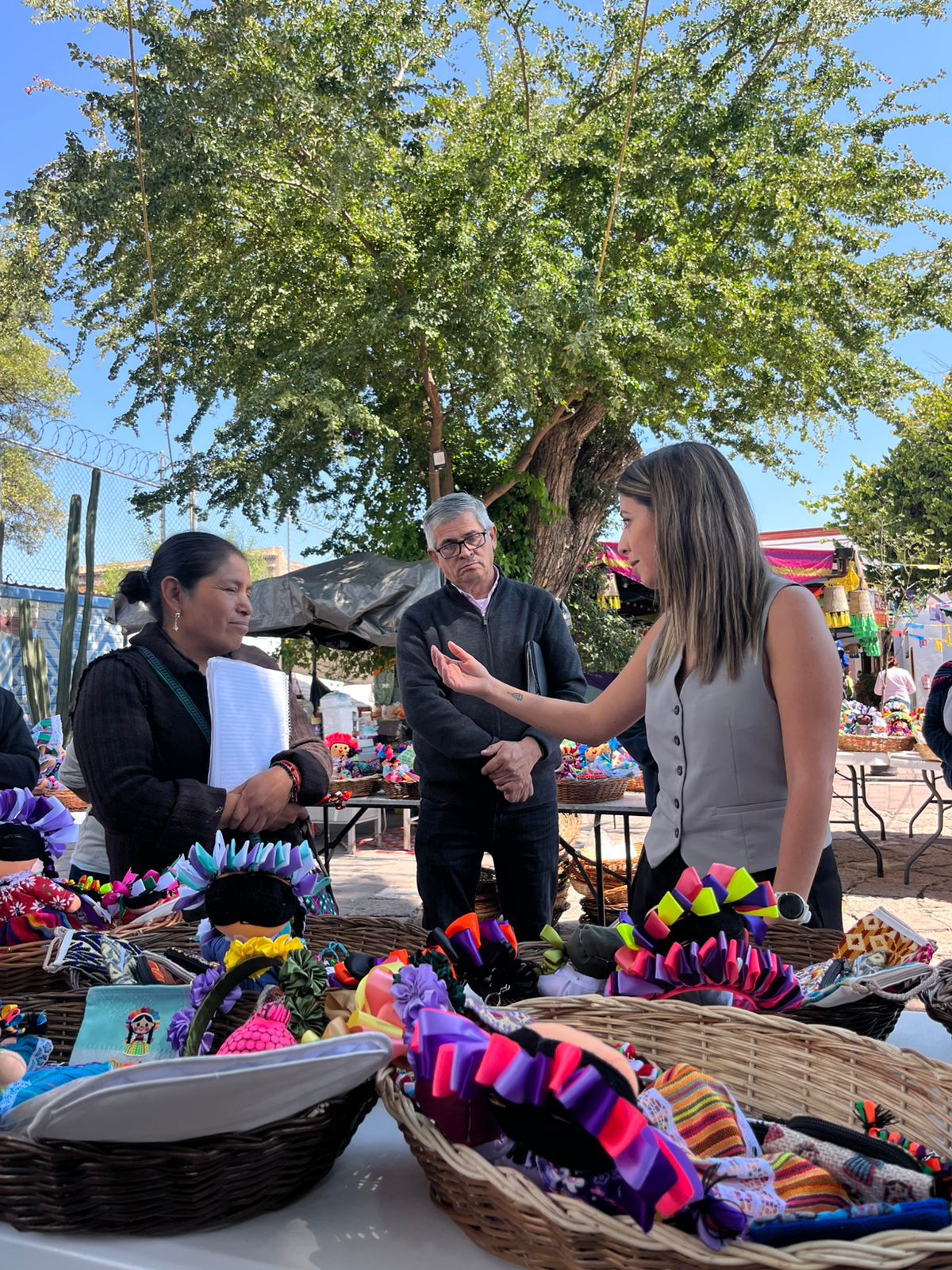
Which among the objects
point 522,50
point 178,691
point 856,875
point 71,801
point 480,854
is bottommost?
point 856,875

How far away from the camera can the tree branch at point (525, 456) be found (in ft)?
36.1

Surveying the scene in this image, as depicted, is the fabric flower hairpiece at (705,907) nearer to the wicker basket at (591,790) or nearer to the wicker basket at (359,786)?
the wicker basket at (591,790)

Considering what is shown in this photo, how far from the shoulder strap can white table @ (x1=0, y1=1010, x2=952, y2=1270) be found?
1297mm

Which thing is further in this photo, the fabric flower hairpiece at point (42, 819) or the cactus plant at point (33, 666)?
the cactus plant at point (33, 666)

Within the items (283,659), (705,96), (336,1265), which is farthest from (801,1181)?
(705,96)

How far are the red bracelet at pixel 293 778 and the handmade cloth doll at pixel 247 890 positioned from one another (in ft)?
2.23

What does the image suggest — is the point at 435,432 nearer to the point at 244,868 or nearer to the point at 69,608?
the point at 69,608

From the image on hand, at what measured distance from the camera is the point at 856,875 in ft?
20.8

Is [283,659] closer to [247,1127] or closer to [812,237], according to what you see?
[812,237]

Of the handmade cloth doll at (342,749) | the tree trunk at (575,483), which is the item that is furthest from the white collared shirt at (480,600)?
the tree trunk at (575,483)

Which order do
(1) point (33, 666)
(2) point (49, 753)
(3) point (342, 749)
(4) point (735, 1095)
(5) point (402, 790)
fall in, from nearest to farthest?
1. (4) point (735, 1095)
2. (5) point (402, 790)
3. (3) point (342, 749)
4. (2) point (49, 753)
5. (1) point (33, 666)

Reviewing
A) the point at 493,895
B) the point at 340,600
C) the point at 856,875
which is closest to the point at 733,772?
the point at 493,895

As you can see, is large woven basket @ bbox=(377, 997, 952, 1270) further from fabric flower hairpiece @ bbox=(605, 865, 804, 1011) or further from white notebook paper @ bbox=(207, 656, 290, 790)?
white notebook paper @ bbox=(207, 656, 290, 790)

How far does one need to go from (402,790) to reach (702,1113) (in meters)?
3.92
